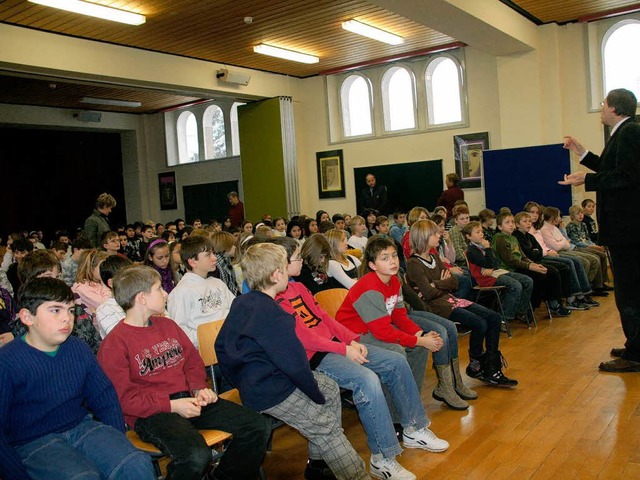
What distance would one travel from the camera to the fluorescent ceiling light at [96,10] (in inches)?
278

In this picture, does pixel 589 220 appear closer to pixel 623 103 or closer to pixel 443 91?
pixel 443 91

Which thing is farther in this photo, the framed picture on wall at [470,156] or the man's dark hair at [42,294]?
the framed picture on wall at [470,156]

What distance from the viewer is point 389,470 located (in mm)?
3025

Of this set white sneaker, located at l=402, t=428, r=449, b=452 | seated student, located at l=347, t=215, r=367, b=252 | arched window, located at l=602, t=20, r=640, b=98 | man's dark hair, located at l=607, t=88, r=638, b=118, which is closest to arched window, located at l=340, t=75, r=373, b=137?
arched window, located at l=602, t=20, r=640, b=98

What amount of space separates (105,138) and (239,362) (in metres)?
14.8

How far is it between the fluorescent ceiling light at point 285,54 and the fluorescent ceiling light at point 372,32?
1.48 m

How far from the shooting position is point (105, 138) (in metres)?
16.4

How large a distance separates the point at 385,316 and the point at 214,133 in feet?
39.5

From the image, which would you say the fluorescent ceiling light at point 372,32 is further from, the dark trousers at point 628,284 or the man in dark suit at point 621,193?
the dark trousers at point 628,284

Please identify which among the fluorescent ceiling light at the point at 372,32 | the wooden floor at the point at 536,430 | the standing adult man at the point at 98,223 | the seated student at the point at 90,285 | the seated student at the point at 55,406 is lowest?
the wooden floor at the point at 536,430

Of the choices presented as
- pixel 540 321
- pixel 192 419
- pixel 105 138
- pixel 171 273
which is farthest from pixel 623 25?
pixel 105 138

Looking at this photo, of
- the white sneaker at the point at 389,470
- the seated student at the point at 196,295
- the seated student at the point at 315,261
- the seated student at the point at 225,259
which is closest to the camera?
the white sneaker at the point at 389,470

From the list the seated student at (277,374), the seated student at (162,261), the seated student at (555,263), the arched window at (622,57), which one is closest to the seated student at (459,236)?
the seated student at (555,263)

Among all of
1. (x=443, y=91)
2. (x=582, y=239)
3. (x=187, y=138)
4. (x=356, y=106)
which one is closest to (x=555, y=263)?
Answer: (x=582, y=239)
